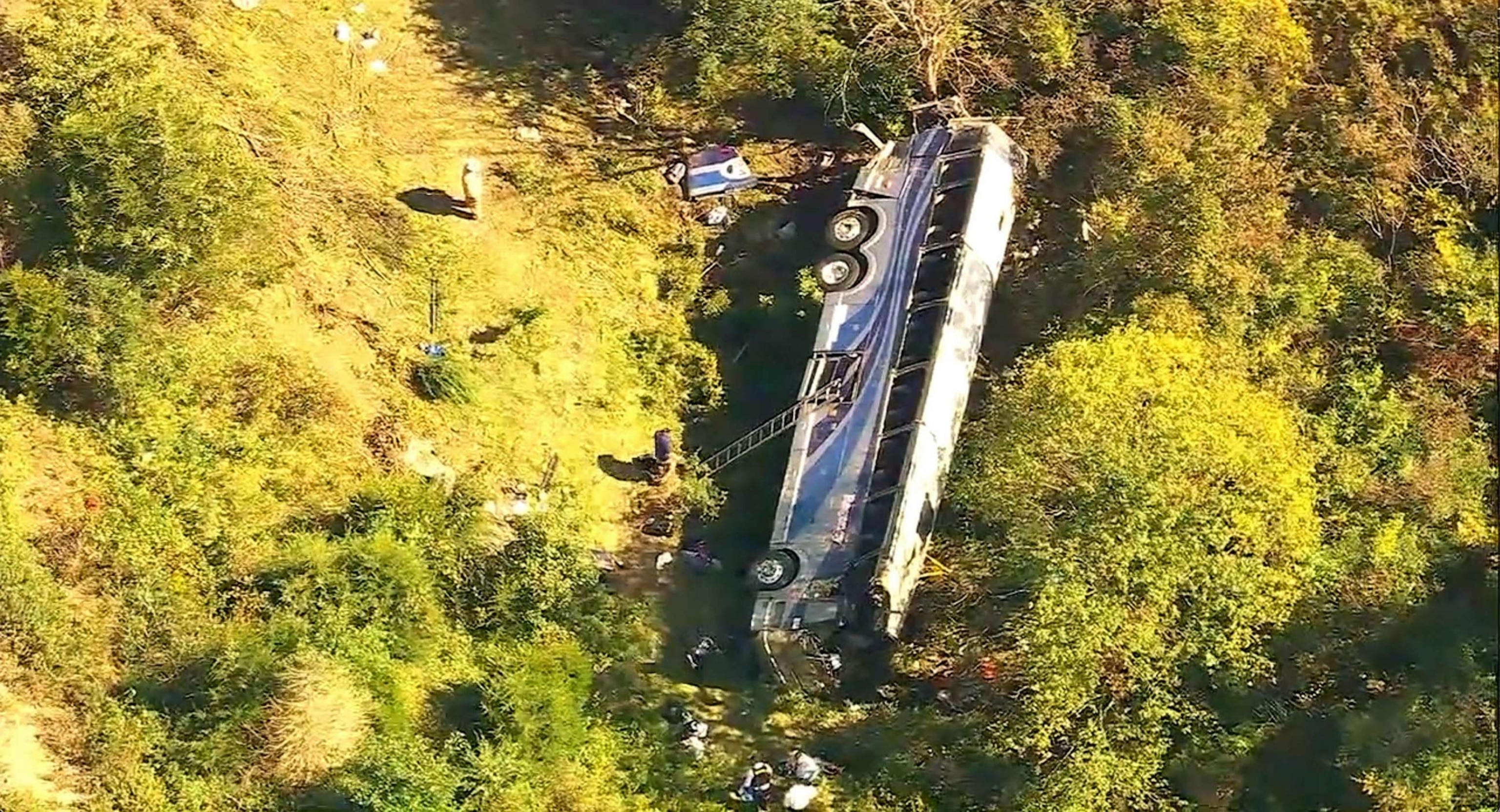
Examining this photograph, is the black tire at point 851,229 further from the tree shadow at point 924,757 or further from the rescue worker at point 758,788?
the rescue worker at point 758,788

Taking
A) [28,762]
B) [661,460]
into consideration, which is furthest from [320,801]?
[661,460]

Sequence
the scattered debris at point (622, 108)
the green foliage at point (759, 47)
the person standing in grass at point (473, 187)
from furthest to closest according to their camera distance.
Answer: the scattered debris at point (622, 108), the green foliage at point (759, 47), the person standing in grass at point (473, 187)

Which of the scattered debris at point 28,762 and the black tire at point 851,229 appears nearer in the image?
the scattered debris at point 28,762

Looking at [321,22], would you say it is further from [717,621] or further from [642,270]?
[717,621]

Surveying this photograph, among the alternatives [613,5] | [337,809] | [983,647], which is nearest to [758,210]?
[613,5]

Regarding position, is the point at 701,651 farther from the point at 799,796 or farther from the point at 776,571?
the point at 799,796

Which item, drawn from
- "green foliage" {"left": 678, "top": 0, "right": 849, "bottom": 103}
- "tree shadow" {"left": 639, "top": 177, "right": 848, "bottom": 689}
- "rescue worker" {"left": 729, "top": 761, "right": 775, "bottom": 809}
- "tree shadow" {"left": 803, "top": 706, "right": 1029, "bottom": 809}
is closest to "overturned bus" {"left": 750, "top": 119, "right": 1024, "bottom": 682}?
"tree shadow" {"left": 639, "top": 177, "right": 848, "bottom": 689}

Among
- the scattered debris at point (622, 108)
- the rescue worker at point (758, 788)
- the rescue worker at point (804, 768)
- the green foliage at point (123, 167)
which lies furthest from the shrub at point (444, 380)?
the rescue worker at point (804, 768)
